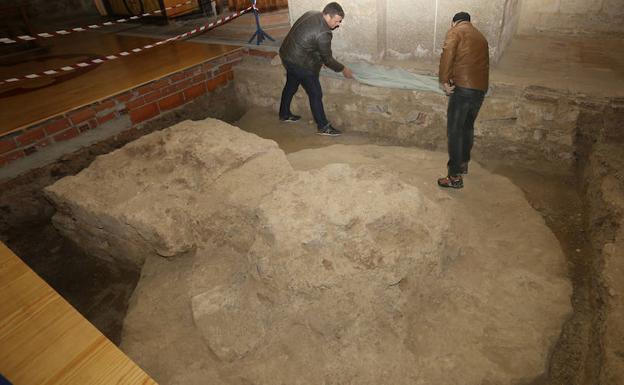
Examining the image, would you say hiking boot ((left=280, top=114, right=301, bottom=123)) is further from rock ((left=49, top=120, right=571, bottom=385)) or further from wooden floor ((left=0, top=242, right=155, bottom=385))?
wooden floor ((left=0, top=242, right=155, bottom=385))

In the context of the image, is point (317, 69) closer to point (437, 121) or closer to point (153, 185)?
point (437, 121)

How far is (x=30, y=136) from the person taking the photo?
413 cm

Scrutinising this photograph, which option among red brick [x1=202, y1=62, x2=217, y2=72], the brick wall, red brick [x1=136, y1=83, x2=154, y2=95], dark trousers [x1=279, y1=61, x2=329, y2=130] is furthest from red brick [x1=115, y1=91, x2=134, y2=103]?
dark trousers [x1=279, y1=61, x2=329, y2=130]

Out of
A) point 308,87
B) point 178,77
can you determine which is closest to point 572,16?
point 308,87

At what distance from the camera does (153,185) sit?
3.40 metres

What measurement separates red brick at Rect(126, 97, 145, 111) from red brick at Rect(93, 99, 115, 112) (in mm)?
205

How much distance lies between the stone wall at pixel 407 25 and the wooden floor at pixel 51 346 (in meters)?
4.52

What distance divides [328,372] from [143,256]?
200 centimetres

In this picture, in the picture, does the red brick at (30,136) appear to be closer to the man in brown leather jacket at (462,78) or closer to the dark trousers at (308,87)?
the dark trousers at (308,87)

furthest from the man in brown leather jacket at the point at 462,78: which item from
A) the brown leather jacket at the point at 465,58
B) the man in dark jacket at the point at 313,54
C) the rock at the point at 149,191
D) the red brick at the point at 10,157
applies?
the red brick at the point at 10,157

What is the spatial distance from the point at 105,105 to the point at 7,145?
43.5 inches

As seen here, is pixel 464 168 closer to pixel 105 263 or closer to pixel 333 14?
pixel 333 14

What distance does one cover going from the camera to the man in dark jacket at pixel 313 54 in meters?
4.46

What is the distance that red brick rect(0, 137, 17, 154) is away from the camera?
13.0 feet
